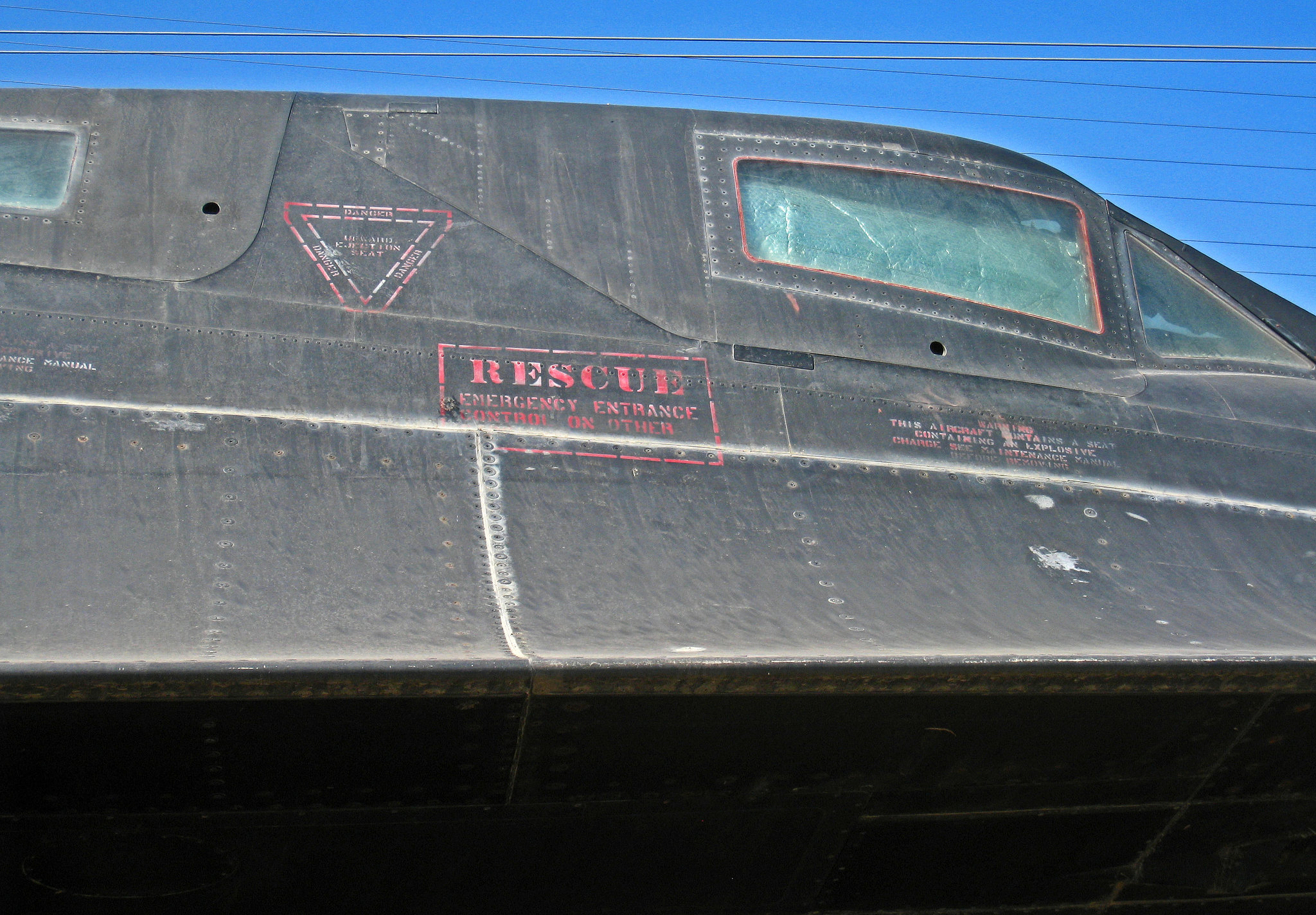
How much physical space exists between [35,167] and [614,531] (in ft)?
8.19

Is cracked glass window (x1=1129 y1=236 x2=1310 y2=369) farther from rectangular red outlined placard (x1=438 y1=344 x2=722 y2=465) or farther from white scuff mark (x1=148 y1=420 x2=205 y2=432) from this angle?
white scuff mark (x1=148 y1=420 x2=205 y2=432)

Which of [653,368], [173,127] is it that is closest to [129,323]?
[173,127]

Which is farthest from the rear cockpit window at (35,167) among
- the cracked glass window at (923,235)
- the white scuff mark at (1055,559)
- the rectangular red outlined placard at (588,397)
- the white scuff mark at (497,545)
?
the white scuff mark at (1055,559)

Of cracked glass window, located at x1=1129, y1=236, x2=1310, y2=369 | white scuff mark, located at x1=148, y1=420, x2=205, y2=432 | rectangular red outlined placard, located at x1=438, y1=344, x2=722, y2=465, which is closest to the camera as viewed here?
white scuff mark, located at x1=148, y1=420, x2=205, y2=432

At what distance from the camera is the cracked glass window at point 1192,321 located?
19.3ft

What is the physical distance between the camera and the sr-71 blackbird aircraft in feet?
11.0

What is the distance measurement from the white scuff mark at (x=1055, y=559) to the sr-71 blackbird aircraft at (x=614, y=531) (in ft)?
0.09

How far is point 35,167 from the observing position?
4578 millimetres

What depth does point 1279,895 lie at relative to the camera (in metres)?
4.70

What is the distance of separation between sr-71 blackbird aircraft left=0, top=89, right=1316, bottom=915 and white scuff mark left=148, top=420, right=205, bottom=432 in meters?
0.02

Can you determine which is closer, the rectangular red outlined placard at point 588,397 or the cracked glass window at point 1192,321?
the rectangular red outlined placard at point 588,397

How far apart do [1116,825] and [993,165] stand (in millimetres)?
3067

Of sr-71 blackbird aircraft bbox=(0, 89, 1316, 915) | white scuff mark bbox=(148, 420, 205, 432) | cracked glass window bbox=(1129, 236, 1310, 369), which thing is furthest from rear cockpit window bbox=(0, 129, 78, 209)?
cracked glass window bbox=(1129, 236, 1310, 369)

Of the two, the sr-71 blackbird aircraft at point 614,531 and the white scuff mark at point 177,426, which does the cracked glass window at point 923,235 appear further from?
the white scuff mark at point 177,426
